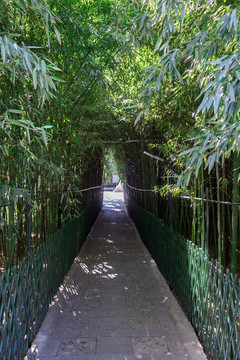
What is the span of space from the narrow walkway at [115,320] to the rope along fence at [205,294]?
144 millimetres

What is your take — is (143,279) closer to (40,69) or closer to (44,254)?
(44,254)

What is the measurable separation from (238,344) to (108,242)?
5.71 m

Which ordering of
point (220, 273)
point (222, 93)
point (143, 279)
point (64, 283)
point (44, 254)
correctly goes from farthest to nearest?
point (143, 279) < point (64, 283) < point (44, 254) < point (220, 273) < point (222, 93)

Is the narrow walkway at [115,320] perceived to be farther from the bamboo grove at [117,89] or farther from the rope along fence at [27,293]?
the bamboo grove at [117,89]

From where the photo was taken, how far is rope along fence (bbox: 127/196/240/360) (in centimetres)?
214

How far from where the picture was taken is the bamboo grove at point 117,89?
1.93m

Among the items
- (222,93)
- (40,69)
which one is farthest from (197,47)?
(40,69)

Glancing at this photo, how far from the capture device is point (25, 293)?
103 inches

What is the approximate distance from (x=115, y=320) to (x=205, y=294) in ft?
3.40

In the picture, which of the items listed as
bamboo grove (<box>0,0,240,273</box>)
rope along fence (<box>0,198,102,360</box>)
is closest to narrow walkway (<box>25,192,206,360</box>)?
rope along fence (<box>0,198,102,360</box>)

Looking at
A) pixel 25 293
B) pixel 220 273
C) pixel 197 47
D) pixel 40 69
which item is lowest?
pixel 25 293

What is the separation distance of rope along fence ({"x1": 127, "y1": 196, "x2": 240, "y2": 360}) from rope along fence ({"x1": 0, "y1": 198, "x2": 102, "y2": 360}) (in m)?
1.33

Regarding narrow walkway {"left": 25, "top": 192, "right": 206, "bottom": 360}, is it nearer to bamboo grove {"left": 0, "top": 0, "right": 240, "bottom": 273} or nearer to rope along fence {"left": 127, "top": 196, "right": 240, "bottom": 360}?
rope along fence {"left": 127, "top": 196, "right": 240, "bottom": 360}

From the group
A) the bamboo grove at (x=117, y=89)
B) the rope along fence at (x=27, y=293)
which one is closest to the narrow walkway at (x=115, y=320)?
the rope along fence at (x=27, y=293)
